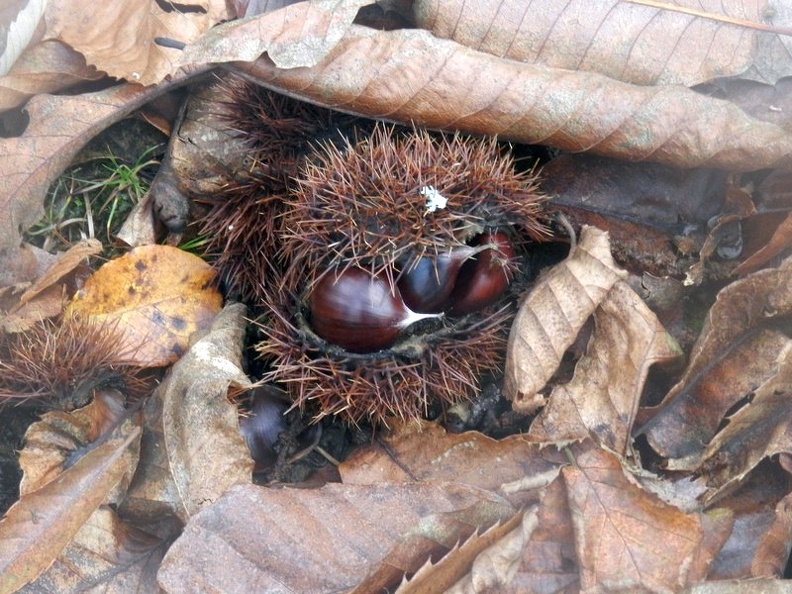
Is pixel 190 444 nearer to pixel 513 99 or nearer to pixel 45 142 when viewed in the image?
pixel 45 142

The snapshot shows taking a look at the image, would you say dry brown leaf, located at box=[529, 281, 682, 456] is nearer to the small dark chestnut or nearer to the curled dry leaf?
the small dark chestnut

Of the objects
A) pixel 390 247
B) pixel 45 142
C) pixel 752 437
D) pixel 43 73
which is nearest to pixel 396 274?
pixel 390 247

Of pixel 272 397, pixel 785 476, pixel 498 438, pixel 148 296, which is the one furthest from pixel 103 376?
pixel 785 476

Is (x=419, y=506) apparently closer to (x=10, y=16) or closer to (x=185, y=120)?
(x=185, y=120)

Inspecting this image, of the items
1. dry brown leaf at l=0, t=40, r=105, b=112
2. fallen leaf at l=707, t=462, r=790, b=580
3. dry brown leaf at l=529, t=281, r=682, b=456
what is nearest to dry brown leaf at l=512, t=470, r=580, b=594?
dry brown leaf at l=529, t=281, r=682, b=456

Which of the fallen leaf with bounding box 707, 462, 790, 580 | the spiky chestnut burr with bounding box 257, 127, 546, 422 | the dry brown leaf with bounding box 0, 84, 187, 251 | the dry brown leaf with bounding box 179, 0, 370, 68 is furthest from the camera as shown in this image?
the dry brown leaf with bounding box 0, 84, 187, 251
